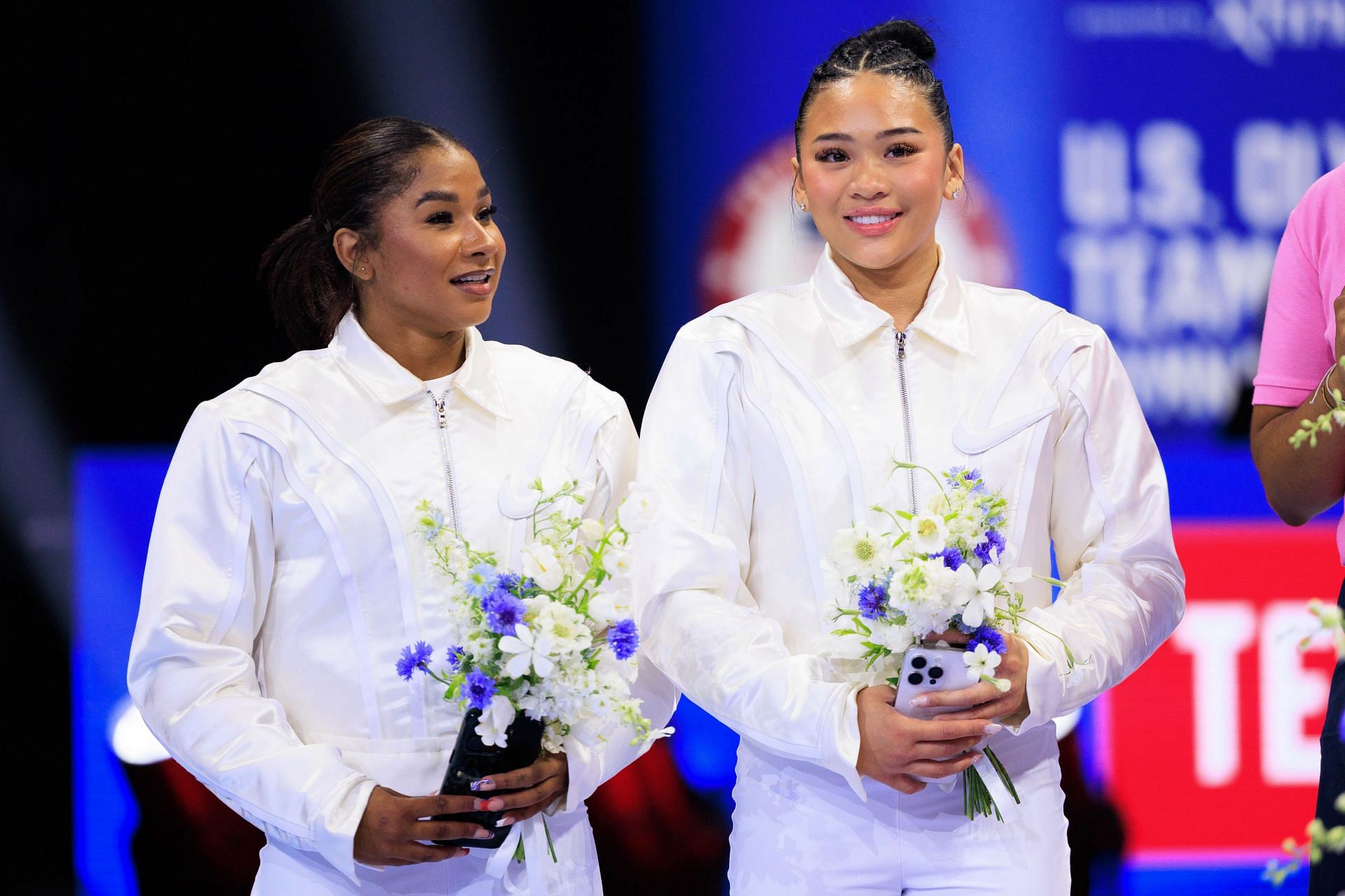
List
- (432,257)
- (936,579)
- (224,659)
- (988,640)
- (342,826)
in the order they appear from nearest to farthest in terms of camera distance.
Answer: (936,579), (988,640), (342,826), (224,659), (432,257)

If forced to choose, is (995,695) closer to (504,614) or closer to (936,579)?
(936,579)

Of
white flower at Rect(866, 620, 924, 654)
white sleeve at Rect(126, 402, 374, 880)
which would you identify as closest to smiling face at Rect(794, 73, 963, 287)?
white flower at Rect(866, 620, 924, 654)

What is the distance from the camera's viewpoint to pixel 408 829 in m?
2.37

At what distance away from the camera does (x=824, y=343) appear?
8.86 feet

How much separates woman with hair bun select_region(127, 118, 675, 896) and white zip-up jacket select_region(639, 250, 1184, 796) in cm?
23

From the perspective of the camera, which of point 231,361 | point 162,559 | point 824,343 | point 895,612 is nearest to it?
point 895,612

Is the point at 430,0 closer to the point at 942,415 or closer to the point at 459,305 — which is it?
the point at 459,305

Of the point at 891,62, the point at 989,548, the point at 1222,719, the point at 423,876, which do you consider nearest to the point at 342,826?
the point at 423,876

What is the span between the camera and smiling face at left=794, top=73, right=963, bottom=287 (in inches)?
104

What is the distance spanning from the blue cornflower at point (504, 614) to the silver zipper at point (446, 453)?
0.34m

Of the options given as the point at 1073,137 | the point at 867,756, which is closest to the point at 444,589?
the point at 867,756

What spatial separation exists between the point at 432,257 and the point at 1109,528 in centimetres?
133

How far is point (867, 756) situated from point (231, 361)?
2.36m

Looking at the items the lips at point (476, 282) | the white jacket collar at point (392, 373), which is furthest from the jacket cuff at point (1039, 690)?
the lips at point (476, 282)
